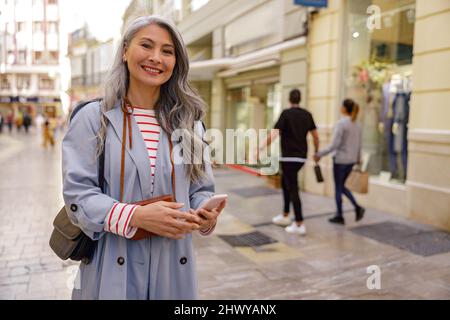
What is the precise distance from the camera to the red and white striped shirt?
1.26 meters

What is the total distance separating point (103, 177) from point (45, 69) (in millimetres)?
956

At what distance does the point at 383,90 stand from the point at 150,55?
6439 mm

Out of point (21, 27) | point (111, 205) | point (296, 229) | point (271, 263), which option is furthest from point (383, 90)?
point (111, 205)

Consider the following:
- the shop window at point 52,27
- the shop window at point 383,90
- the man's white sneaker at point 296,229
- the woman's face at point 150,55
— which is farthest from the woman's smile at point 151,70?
the shop window at point 383,90

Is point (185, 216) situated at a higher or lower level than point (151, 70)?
lower

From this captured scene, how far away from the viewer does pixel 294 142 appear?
5207 mm

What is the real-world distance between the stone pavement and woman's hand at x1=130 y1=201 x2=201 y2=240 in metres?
0.91

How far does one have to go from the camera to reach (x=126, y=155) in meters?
1.34

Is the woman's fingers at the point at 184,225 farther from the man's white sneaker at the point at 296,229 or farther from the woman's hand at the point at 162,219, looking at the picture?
Answer: the man's white sneaker at the point at 296,229

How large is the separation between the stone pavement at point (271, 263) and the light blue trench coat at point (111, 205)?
0.77 meters

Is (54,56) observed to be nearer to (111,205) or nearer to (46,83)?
(46,83)

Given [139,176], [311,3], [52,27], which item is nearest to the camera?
[139,176]

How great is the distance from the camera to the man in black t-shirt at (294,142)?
16.9ft

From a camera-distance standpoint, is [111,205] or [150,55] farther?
[150,55]
